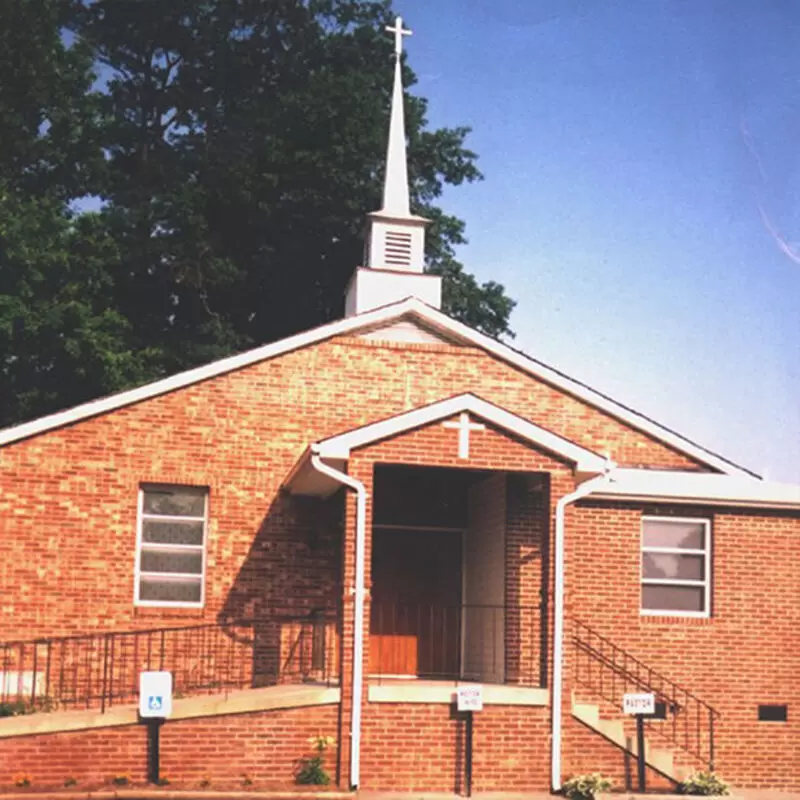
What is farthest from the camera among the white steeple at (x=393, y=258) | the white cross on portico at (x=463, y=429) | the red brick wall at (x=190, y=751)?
the white steeple at (x=393, y=258)

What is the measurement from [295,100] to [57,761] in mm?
25290

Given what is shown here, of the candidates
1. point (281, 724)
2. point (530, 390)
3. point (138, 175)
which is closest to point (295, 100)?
point (138, 175)

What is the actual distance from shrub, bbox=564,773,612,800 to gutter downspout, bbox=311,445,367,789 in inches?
98.6

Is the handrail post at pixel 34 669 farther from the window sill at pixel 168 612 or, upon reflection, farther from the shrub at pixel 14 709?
the window sill at pixel 168 612

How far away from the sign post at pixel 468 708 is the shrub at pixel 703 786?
8.91 feet

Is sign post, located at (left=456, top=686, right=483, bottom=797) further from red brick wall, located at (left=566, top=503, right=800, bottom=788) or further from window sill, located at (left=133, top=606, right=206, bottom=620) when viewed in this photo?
window sill, located at (left=133, top=606, right=206, bottom=620)

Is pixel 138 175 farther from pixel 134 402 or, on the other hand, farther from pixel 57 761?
pixel 57 761

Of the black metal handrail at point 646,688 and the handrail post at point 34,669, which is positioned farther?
the black metal handrail at point 646,688

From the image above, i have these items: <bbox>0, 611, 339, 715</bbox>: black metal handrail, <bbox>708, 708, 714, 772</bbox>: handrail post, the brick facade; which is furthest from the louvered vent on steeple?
<bbox>708, 708, 714, 772</bbox>: handrail post

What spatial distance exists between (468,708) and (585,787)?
5.37ft

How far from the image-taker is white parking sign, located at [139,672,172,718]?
15.7 metres

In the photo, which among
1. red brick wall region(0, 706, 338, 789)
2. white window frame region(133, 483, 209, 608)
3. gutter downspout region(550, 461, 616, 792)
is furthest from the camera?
white window frame region(133, 483, 209, 608)

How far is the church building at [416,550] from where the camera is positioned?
675 inches

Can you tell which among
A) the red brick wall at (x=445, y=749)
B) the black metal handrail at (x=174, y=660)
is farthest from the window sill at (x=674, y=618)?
the black metal handrail at (x=174, y=660)
